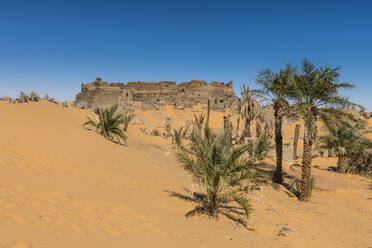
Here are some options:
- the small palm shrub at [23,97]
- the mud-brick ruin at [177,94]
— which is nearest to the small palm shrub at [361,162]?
the small palm shrub at [23,97]

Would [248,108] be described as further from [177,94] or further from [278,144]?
[177,94]

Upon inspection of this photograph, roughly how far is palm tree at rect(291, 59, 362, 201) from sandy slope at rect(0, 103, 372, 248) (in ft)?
7.04

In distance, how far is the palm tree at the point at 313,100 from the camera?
29.4ft

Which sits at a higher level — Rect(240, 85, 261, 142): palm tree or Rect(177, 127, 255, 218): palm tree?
Rect(240, 85, 261, 142): palm tree

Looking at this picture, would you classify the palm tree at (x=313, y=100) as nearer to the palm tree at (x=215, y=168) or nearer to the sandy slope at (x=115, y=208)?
the sandy slope at (x=115, y=208)

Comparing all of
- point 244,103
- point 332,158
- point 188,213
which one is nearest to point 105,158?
point 188,213

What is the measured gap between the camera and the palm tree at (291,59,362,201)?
8961mm

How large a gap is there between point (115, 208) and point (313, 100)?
27.9 feet

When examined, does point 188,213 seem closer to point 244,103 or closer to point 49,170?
point 49,170

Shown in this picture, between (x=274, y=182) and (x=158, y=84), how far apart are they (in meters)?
47.0

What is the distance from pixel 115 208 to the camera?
5137mm

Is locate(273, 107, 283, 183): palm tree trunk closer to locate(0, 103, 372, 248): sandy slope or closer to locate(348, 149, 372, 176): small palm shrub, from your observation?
locate(0, 103, 372, 248): sandy slope

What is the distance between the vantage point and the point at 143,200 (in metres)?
6.11

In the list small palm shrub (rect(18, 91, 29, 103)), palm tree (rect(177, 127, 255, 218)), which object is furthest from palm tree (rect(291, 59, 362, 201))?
small palm shrub (rect(18, 91, 29, 103))
